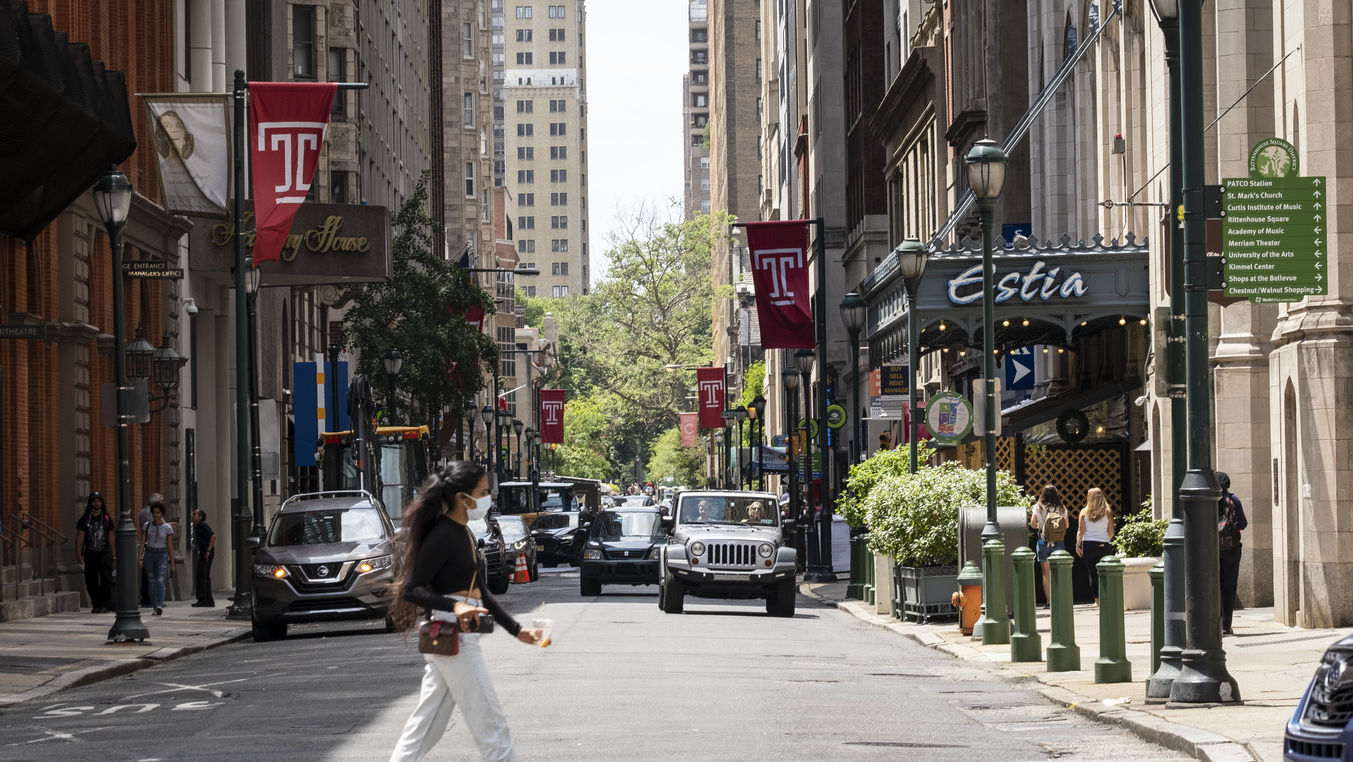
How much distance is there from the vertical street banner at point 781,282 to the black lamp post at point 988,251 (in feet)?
68.1

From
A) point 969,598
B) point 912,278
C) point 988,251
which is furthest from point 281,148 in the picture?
point 969,598

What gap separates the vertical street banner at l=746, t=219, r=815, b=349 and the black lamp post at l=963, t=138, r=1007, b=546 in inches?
818

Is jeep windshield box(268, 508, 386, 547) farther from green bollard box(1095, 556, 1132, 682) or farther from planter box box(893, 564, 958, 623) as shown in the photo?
green bollard box(1095, 556, 1132, 682)

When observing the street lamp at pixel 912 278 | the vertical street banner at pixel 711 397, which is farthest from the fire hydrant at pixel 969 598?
the vertical street banner at pixel 711 397

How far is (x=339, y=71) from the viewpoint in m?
72.2

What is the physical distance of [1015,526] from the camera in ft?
Result: 85.3

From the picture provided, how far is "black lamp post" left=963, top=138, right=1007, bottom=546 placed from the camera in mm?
23094

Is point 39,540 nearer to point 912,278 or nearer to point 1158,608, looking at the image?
point 912,278

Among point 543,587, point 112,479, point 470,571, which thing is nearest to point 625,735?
point 470,571

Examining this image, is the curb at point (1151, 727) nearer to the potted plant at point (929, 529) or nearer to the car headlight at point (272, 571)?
the potted plant at point (929, 529)

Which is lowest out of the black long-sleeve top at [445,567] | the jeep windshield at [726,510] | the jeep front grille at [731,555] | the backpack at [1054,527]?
the jeep front grille at [731,555]

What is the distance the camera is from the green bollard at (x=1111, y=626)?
16.3 meters

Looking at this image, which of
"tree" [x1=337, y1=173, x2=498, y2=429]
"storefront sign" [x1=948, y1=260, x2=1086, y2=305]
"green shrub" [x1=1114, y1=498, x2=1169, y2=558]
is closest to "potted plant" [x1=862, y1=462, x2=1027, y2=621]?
"green shrub" [x1=1114, y1=498, x2=1169, y2=558]

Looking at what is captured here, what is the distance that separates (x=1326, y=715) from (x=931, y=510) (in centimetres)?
2014
